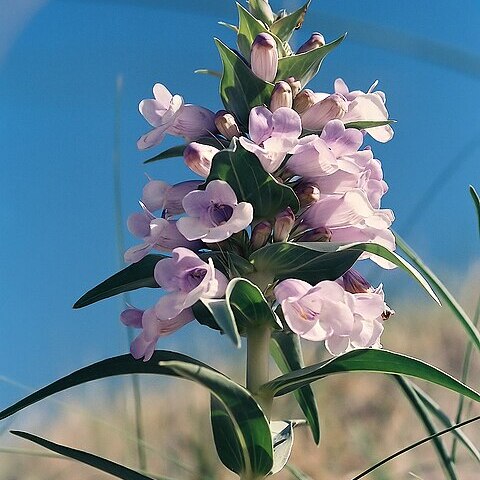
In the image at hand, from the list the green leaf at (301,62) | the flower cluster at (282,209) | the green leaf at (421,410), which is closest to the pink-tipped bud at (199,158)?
the flower cluster at (282,209)

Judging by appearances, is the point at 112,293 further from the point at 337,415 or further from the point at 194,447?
the point at 337,415

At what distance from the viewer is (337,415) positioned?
1.24m

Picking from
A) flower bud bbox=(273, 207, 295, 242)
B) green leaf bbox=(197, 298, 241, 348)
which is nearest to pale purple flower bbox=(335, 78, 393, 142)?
flower bud bbox=(273, 207, 295, 242)

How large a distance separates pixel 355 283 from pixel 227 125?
15 centimetres

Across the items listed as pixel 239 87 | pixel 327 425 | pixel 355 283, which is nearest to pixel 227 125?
pixel 239 87

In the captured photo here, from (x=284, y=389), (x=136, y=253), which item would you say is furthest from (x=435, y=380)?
(x=136, y=253)

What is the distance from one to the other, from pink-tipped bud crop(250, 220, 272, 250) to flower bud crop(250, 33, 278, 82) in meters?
0.12

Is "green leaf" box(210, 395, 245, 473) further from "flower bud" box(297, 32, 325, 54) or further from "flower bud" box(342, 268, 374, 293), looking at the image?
"flower bud" box(297, 32, 325, 54)

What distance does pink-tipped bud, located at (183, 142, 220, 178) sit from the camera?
1.55 ft

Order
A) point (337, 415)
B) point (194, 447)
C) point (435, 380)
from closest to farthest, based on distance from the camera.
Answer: point (435, 380) → point (194, 447) → point (337, 415)

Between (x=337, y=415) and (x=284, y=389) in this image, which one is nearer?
(x=284, y=389)

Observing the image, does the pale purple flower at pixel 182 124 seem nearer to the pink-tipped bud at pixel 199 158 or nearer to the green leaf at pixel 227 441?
the pink-tipped bud at pixel 199 158

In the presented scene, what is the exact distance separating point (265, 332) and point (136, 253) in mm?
109

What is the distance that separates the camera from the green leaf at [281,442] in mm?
469
